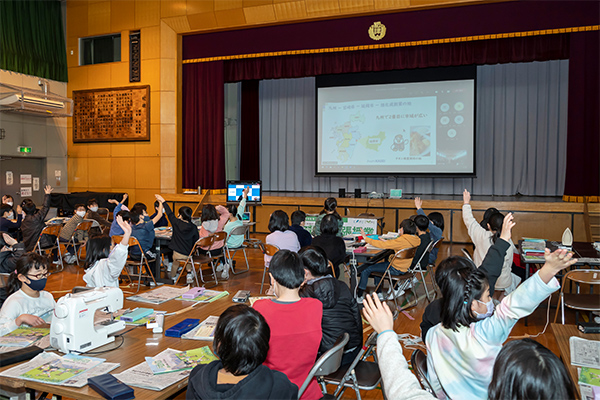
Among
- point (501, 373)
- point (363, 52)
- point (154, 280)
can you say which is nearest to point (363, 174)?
point (363, 52)

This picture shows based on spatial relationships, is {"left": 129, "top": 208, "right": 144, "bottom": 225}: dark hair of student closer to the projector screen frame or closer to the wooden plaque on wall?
the wooden plaque on wall

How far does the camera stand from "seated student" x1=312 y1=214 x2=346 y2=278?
4613mm

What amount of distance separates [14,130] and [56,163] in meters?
1.33

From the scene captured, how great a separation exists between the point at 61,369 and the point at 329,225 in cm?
301

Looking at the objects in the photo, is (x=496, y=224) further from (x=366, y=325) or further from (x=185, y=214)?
(x=185, y=214)

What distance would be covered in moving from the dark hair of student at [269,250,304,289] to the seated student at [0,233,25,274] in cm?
306

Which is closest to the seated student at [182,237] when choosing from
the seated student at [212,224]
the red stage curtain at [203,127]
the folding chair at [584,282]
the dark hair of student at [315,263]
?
the seated student at [212,224]

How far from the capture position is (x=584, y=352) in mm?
2096

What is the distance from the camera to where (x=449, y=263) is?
7.28 ft

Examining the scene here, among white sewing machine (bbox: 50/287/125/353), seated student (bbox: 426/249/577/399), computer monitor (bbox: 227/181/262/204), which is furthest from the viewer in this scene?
computer monitor (bbox: 227/181/262/204)

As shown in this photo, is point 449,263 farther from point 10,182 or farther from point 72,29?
point 72,29

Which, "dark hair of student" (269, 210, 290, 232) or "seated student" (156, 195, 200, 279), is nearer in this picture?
"dark hair of student" (269, 210, 290, 232)

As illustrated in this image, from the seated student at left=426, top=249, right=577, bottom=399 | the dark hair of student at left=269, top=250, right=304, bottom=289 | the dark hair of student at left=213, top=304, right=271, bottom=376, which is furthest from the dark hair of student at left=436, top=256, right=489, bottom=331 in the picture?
the dark hair of student at left=213, top=304, right=271, bottom=376

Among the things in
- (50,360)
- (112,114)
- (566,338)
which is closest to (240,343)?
(50,360)
